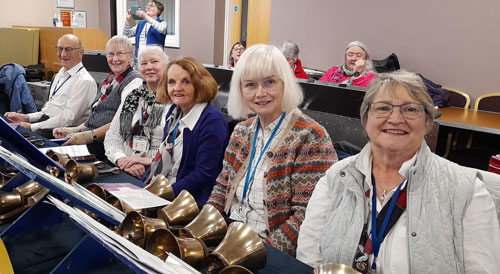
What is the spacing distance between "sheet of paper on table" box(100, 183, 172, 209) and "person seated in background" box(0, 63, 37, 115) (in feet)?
11.9

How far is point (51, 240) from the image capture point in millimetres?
1236

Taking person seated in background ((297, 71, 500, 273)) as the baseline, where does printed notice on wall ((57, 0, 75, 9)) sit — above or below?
above

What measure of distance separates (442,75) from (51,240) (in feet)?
15.9

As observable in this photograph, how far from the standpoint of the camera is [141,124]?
2.74 metres

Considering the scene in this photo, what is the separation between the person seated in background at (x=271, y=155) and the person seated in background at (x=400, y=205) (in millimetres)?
247

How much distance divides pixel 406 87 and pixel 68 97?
329cm

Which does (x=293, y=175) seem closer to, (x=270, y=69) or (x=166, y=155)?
(x=270, y=69)

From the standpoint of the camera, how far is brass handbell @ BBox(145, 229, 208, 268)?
0.99 meters

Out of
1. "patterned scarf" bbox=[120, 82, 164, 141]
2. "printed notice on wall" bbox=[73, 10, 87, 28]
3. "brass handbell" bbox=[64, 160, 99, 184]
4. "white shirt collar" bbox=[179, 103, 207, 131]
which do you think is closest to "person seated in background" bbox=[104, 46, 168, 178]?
"patterned scarf" bbox=[120, 82, 164, 141]

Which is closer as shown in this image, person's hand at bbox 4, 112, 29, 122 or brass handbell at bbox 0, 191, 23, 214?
brass handbell at bbox 0, 191, 23, 214

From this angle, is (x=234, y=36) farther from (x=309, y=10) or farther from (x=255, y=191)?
(x=255, y=191)

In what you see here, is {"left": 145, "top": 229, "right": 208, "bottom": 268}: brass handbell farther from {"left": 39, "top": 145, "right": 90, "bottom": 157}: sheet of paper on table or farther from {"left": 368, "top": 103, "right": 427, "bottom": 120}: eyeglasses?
{"left": 39, "top": 145, "right": 90, "bottom": 157}: sheet of paper on table

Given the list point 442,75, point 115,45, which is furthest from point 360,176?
point 442,75

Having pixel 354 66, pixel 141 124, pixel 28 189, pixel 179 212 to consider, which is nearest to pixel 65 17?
pixel 354 66
